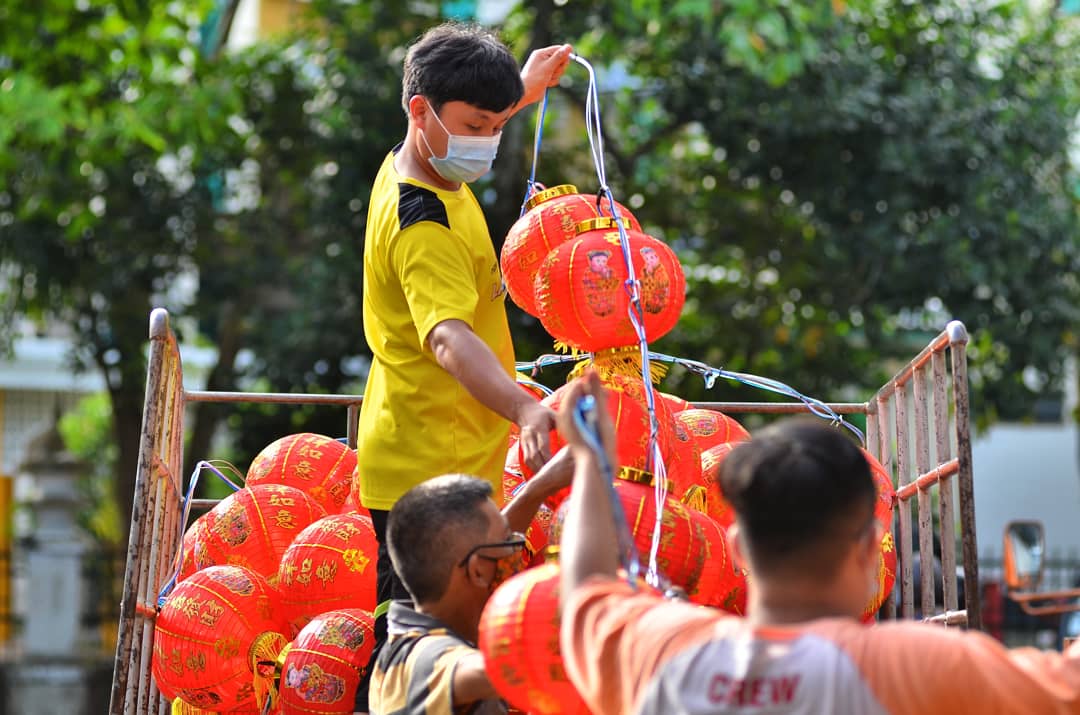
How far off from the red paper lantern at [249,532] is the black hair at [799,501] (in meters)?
2.39

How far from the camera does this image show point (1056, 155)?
438 inches

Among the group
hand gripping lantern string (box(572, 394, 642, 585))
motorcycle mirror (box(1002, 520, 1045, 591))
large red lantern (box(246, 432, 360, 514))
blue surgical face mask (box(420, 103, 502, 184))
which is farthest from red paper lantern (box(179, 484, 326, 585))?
motorcycle mirror (box(1002, 520, 1045, 591))

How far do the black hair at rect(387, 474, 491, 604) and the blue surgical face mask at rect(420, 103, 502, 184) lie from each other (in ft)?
2.32

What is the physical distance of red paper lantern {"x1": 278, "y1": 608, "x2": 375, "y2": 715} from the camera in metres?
3.37

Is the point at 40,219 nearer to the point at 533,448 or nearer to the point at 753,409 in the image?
the point at 753,409

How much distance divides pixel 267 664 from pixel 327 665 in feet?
1.51

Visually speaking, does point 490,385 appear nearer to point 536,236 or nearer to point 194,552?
point 536,236

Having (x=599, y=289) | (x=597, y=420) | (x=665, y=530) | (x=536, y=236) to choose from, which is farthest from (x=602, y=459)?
(x=536, y=236)

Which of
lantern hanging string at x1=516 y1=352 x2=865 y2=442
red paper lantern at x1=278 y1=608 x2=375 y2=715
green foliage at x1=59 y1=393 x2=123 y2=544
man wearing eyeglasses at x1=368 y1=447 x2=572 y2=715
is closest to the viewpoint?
man wearing eyeglasses at x1=368 y1=447 x2=572 y2=715

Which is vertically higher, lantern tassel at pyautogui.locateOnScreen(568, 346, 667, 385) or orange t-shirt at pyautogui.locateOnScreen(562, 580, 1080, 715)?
lantern tassel at pyautogui.locateOnScreen(568, 346, 667, 385)

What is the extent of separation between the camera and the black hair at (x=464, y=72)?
10.1 ft

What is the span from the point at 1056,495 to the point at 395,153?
55.7ft

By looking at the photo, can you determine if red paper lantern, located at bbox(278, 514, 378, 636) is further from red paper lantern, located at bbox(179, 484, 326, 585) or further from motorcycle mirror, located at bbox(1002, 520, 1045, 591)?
motorcycle mirror, located at bbox(1002, 520, 1045, 591)

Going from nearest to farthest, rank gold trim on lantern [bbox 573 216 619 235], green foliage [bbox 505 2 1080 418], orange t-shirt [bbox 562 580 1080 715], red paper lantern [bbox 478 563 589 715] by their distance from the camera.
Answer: orange t-shirt [bbox 562 580 1080 715] → red paper lantern [bbox 478 563 589 715] → gold trim on lantern [bbox 573 216 619 235] → green foliage [bbox 505 2 1080 418]
